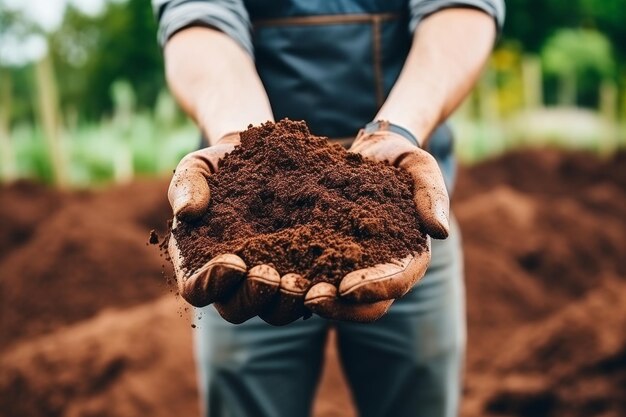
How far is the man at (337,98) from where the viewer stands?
180 cm

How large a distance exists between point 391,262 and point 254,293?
0.86 feet

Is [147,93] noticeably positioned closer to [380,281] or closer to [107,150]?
[107,150]

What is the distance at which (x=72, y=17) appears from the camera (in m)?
9.21

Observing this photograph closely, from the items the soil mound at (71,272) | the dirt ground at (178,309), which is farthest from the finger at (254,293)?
the soil mound at (71,272)

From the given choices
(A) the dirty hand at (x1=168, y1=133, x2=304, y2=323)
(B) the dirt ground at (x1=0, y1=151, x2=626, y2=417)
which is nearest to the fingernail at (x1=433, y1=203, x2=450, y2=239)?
(A) the dirty hand at (x1=168, y1=133, x2=304, y2=323)

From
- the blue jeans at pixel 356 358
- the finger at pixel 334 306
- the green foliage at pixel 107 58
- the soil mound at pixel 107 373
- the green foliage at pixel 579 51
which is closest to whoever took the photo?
the finger at pixel 334 306

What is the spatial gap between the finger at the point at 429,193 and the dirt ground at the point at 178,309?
2586mm

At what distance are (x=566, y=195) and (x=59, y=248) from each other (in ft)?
18.8

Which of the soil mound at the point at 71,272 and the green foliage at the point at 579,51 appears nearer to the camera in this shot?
the soil mound at the point at 71,272

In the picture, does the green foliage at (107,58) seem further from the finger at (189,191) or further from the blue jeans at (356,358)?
the finger at (189,191)

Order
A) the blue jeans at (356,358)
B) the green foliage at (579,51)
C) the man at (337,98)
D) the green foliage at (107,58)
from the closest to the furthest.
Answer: the man at (337,98) → the blue jeans at (356,358) → the green foliage at (107,58) → the green foliage at (579,51)

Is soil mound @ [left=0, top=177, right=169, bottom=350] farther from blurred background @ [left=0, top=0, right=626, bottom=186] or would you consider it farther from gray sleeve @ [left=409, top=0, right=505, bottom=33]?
gray sleeve @ [left=409, top=0, right=505, bottom=33]

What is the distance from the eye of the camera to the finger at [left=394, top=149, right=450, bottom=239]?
1.44 meters

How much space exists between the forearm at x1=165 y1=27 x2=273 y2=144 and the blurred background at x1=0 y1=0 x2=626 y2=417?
48 cm
